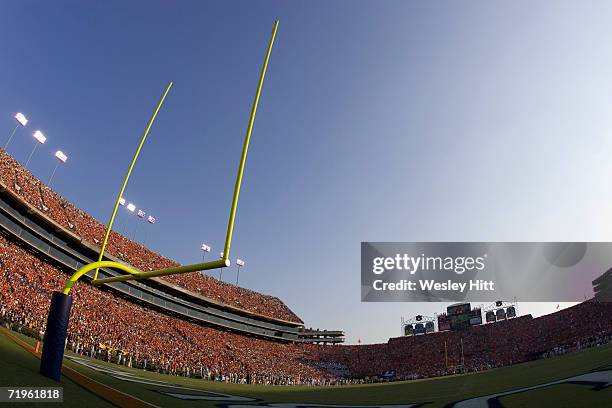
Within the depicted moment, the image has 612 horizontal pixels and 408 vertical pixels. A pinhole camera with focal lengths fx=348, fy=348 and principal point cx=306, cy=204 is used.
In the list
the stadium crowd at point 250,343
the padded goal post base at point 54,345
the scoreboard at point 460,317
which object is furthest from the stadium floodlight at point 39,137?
the scoreboard at point 460,317

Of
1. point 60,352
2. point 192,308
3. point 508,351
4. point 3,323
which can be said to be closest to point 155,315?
point 192,308

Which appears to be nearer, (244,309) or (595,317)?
(595,317)

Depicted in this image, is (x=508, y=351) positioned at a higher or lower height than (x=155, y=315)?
lower

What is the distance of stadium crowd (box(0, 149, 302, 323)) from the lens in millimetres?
28984

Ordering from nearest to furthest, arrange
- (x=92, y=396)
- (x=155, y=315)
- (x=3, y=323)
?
(x=92, y=396)
(x=3, y=323)
(x=155, y=315)

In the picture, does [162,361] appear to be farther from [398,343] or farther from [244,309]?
[398,343]

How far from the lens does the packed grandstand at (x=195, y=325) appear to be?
23875mm

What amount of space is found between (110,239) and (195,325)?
47.7ft

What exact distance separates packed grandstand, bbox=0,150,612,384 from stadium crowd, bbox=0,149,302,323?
0.56 feet

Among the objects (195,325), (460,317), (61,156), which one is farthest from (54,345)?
(460,317)

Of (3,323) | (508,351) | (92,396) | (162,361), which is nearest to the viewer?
(92,396)

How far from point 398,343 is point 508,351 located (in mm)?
16488

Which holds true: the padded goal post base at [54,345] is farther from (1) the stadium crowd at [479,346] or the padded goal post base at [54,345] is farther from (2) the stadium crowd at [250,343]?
(1) the stadium crowd at [479,346]

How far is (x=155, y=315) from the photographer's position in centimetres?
3697
